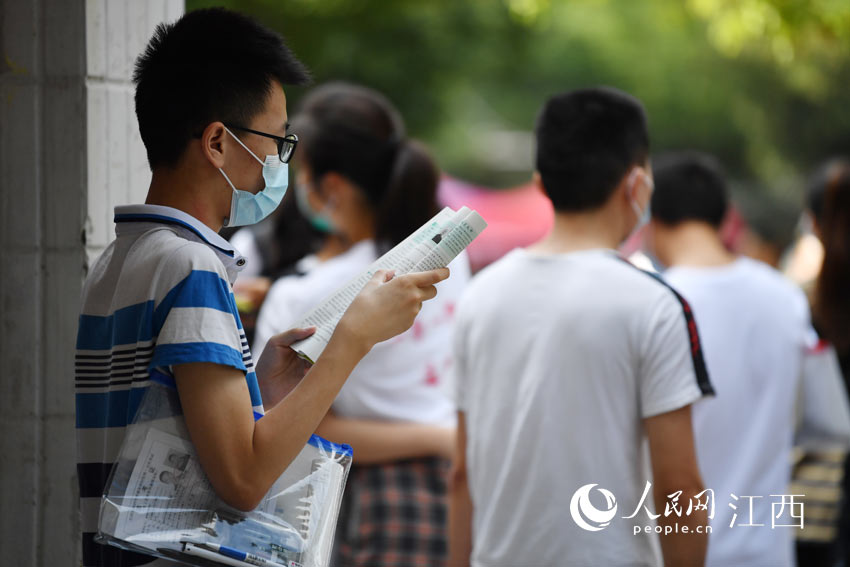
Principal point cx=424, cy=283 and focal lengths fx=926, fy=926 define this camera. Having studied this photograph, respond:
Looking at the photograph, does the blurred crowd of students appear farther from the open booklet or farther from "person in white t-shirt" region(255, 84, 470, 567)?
the open booklet

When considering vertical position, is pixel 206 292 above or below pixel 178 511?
above

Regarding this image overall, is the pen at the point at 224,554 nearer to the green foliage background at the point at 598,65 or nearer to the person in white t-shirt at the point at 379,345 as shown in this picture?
the person in white t-shirt at the point at 379,345

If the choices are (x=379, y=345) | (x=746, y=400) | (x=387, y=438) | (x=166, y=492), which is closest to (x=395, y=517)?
(x=387, y=438)

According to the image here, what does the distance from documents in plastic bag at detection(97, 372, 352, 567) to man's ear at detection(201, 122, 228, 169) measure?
0.40 m

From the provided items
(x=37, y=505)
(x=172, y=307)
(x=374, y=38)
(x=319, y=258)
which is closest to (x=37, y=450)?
(x=37, y=505)

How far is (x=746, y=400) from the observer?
11.2ft

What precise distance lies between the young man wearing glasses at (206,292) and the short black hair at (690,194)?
232cm

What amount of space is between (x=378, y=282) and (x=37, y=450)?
109cm

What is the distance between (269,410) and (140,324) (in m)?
0.25

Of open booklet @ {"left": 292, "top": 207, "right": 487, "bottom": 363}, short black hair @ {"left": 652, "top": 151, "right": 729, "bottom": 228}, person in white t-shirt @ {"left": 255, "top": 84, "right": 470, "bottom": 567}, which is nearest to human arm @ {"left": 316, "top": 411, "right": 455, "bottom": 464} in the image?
person in white t-shirt @ {"left": 255, "top": 84, "right": 470, "bottom": 567}

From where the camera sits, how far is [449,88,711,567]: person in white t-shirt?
2.28 m

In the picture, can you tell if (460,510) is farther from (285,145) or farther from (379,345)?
(285,145)

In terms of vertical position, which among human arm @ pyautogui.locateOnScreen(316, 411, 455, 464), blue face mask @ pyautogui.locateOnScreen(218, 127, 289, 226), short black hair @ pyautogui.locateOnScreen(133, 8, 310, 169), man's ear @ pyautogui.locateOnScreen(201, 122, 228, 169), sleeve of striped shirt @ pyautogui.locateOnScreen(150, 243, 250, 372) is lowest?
human arm @ pyautogui.locateOnScreen(316, 411, 455, 464)

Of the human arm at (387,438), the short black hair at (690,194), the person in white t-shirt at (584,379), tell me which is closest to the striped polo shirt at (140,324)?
the person in white t-shirt at (584,379)
